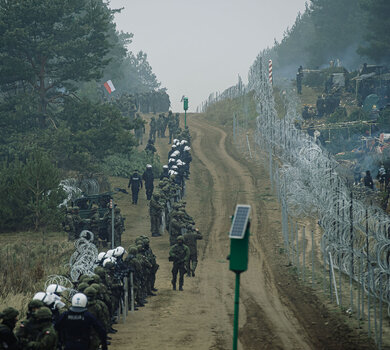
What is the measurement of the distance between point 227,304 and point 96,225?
7529 mm

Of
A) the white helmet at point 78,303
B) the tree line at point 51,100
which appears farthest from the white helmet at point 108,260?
the tree line at point 51,100

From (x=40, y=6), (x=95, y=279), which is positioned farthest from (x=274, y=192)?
(x=95, y=279)

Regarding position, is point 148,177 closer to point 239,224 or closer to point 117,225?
point 117,225

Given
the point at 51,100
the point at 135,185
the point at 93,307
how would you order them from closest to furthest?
the point at 93,307
the point at 135,185
the point at 51,100

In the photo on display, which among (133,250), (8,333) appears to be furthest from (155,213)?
(8,333)

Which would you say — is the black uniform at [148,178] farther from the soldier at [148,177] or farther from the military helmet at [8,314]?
the military helmet at [8,314]

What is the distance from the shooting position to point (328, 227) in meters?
18.0

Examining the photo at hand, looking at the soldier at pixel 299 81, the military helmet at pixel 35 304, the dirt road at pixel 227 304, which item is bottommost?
the dirt road at pixel 227 304

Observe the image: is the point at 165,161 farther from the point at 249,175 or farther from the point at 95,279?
the point at 95,279

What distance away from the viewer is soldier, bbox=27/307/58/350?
9078 mm

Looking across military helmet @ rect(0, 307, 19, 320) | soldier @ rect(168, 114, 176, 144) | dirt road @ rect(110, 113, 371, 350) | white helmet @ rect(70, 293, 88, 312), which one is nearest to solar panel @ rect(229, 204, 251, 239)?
white helmet @ rect(70, 293, 88, 312)

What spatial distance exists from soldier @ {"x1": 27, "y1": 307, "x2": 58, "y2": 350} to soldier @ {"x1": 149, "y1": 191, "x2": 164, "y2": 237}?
15675 mm

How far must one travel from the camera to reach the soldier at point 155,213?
82.1ft

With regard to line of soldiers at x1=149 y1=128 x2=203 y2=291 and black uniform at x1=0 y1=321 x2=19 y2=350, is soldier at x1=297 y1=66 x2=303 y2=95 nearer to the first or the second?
line of soldiers at x1=149 y1=128 x2=203 y2=291
